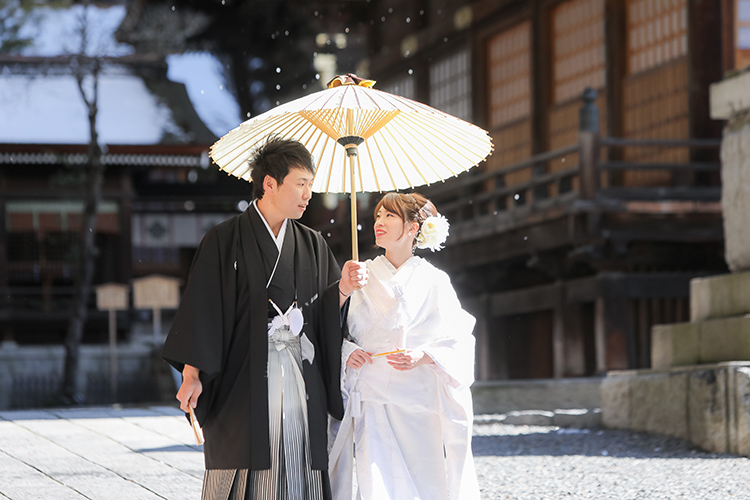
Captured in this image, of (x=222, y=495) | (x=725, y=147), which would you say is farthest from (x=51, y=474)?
(x=725, y=147)

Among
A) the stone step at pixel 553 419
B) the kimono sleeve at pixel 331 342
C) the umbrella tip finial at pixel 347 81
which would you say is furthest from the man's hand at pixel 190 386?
the stone step at pixel 553 419

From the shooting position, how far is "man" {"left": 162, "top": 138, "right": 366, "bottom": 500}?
299cm

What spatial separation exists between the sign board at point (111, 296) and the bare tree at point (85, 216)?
0.81 ft

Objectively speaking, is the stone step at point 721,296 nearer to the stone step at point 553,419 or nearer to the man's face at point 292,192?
the stone step at point 553,419

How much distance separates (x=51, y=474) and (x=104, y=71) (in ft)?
49.9

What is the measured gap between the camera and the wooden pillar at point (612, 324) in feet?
30.2

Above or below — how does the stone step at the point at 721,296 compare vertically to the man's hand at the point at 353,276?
below

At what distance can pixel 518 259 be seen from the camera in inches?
418

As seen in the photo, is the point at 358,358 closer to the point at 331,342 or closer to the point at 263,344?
the point at 331,342

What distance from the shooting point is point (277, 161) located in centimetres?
312

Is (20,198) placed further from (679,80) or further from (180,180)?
(679,80)

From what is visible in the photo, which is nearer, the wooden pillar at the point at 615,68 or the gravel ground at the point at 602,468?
the gravel ground at the point at 602,468

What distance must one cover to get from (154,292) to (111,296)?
2.72ft

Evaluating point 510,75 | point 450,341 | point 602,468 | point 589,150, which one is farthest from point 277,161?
point 510,75
